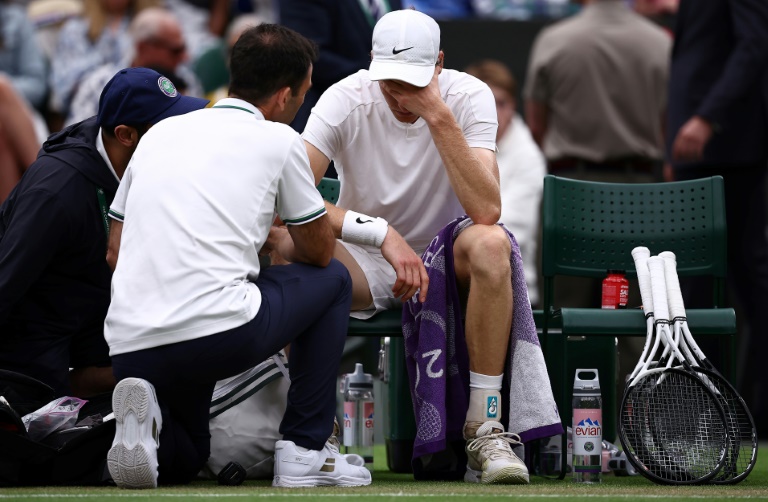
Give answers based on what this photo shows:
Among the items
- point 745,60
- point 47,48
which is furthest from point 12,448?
point 47,48

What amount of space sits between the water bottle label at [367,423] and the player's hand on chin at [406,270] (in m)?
0.69

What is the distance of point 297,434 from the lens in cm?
446

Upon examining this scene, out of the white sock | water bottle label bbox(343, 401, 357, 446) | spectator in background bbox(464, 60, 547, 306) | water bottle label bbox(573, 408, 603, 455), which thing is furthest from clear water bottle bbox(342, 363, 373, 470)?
spectator in background bbox(464, 60, 547, 306)

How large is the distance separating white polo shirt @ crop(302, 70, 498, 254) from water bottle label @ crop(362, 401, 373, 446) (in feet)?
2.09

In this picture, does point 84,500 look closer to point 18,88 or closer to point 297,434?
point 297,434

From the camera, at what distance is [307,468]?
14.5 ft

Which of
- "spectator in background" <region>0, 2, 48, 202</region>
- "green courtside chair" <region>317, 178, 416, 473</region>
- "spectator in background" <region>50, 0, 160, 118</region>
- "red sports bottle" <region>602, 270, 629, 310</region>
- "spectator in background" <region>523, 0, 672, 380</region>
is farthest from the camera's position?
"spectator in background" <region>50, 0, 160, 118</region>

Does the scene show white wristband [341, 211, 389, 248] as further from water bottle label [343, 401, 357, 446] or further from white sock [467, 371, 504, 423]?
water bottle label [343, 401, 357, 446]

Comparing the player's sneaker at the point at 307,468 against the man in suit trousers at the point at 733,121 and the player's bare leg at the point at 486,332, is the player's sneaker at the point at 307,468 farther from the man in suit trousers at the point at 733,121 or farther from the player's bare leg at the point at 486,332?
the man in suit trousers at the point at 733,121

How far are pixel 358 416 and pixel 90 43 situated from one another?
13.2ft

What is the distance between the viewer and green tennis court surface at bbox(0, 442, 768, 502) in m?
3.95

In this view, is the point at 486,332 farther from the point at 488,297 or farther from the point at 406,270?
the point at 406,270

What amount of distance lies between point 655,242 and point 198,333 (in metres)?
2.03

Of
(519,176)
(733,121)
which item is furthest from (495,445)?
(519,176)
